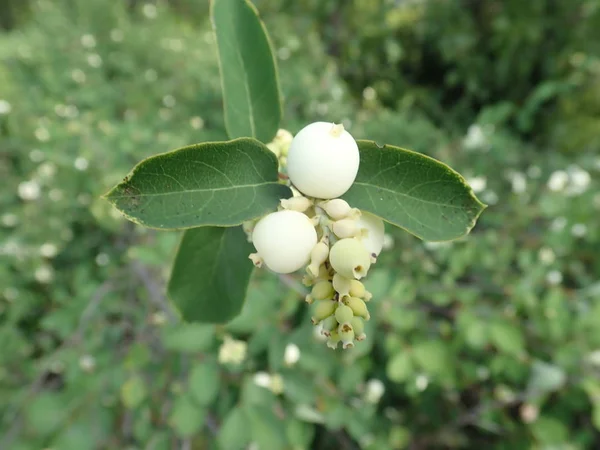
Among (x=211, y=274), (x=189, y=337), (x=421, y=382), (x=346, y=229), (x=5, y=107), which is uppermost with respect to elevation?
(x=346, y=229)

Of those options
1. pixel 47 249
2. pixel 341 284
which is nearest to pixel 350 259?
pixel 341 284

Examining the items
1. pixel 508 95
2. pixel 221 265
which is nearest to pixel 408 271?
pixel 221 265

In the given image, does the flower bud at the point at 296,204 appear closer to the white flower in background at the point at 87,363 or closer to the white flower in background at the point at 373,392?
the white flower in background at the point at 373,392

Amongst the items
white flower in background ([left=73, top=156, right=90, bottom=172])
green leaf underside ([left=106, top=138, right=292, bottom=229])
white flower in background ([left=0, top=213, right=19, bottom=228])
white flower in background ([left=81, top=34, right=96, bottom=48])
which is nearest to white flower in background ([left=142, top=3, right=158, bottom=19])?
white flower in background ([left=81, top=34, right=96, bottom=48])

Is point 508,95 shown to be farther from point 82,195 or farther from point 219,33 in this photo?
point 219,33

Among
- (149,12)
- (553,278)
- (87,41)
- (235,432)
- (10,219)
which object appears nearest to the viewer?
(235,432)

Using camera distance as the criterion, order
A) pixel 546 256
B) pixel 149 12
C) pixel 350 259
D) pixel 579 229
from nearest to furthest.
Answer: pixel 350 259 → pixel 546 256 → pixel 579 229 → pixel 149 12

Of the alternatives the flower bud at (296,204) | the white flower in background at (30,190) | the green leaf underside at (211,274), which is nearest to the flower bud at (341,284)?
the flower bud at (296,204)

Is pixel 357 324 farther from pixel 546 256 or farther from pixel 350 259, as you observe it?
pixel 546 256
